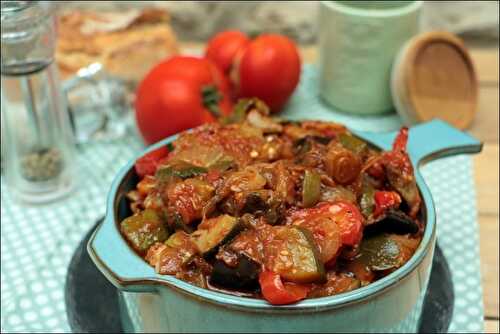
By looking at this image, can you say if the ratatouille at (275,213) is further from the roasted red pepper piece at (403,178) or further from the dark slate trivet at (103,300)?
the dark slate trivet at (103,300)

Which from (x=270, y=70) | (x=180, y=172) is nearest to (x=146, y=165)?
(x=180, y=172)

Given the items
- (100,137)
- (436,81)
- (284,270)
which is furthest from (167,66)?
(284,270)

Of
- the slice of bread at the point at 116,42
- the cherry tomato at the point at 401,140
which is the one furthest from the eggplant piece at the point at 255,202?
the slice of bread at the point at 116,42

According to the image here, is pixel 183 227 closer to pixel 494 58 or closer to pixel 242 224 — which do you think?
pixel 242 224

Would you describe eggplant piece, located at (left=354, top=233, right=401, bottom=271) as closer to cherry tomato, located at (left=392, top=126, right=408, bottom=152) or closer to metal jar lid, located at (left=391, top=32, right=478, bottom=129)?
cherry tomato, located at (left=392, top=126, right=408, bottom=152)

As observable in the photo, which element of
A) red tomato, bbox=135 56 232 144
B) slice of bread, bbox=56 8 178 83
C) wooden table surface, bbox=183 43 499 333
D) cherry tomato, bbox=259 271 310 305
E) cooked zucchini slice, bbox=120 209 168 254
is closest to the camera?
cherry tomato, bbox=259 271 310 305

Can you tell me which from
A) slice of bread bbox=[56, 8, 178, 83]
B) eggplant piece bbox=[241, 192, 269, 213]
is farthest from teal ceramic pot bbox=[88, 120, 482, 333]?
slice of bread bbox=[56, 8, 178, 83]
